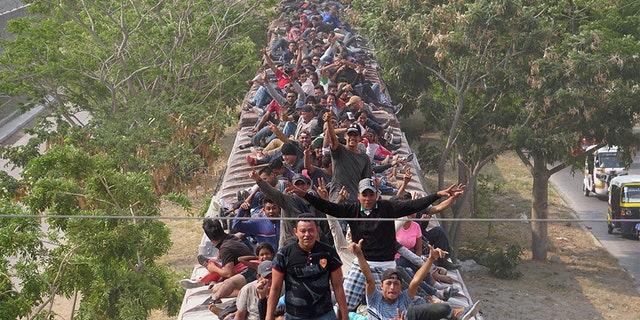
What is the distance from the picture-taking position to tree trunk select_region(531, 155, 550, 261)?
27.7 meters

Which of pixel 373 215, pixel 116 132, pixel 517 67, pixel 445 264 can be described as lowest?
pixel 517 67

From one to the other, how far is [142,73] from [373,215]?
19913 millimetres

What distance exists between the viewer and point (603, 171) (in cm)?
3406

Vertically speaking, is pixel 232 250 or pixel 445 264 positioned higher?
pixel 232 250

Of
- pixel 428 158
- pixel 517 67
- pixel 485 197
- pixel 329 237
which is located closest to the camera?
pixel 329 237

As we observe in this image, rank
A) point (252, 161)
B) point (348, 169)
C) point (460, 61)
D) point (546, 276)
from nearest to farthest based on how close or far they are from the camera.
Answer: point (348, 169) < point (252, 161) < point (460, 61) < point (546, 276)

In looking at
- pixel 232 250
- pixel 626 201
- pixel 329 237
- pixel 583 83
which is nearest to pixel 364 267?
pixel 329 237

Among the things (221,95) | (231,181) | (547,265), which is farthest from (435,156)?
(231,181)

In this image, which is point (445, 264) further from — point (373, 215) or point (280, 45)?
point (280, 45)

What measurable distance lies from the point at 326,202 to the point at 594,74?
14.9 meters

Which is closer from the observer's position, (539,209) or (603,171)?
(539,209)

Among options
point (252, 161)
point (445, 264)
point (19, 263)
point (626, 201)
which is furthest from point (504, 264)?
point (19, 263)

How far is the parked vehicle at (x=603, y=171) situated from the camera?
33875 mm

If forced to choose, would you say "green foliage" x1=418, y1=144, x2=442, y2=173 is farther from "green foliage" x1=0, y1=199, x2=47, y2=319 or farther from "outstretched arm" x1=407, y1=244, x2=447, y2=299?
"outstretched arm" x1=407, y1=244, x2=447, y2=299
